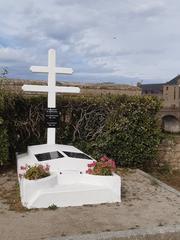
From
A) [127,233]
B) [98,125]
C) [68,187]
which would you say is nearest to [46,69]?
[98,125]

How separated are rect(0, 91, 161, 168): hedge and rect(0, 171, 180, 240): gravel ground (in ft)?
9.46

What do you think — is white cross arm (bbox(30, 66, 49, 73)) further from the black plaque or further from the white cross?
the black plaque

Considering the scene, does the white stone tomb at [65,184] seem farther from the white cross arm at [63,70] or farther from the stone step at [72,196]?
the white cross arm at [63,70]

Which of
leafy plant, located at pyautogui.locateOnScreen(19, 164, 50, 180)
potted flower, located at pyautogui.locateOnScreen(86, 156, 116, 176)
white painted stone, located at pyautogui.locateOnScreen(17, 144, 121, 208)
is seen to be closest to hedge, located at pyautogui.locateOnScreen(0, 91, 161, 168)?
white painted stone, located at pyautogui.locateOnScreen(17, 144, 121, 208)

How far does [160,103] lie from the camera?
39.8ft

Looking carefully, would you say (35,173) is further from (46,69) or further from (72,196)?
(46,69)

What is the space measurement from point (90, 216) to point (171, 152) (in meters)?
6.89

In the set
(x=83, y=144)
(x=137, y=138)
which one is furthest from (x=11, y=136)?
(x=137, y=138)

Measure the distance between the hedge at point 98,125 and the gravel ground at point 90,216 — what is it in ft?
9.46

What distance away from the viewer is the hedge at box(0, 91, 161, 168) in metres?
11.5

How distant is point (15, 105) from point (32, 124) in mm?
814

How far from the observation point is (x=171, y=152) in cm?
1314

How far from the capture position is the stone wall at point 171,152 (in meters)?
13.1

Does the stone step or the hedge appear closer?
the stone step
